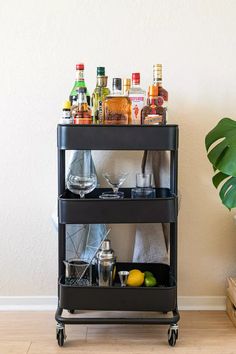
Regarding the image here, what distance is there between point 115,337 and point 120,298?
204 millimetres

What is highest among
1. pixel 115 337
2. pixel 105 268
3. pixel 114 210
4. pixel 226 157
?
pixel 226 157

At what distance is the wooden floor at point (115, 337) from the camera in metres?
2.34

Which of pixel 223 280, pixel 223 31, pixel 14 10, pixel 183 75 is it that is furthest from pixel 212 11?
pixel 223 280

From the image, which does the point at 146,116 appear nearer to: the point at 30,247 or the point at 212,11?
the point at 212,11

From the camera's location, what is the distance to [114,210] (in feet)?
7.63

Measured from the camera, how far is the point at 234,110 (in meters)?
2.71

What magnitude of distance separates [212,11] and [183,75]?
1.06ft

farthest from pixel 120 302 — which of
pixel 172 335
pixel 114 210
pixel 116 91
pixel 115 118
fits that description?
pixel 116 91

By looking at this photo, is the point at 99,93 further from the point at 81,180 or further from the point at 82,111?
the point at 81,180

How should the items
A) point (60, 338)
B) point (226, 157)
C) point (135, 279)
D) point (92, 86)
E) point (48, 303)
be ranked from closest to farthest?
point (226, 157) → point (60, 338) → point (135, 279) → point (92, 86) → point (48, 303)

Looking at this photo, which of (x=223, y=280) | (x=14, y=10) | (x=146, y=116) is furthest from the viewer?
(x=223, y=280)

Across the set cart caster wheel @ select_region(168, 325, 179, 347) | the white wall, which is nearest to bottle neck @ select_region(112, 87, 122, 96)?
the white wall

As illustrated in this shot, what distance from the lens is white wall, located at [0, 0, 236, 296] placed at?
2.65 metres

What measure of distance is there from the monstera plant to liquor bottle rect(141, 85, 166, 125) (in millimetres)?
224
